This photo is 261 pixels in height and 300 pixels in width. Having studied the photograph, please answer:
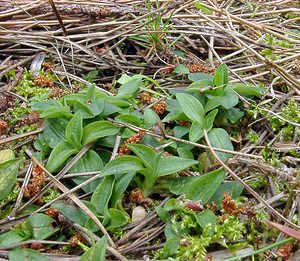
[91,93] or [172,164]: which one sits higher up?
[91,93]

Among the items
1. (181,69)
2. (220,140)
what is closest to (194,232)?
(220,140)

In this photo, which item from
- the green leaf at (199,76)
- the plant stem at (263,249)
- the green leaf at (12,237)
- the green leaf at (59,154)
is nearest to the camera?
the plant stem at (263,249)

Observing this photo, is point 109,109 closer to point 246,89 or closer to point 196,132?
point 196,132

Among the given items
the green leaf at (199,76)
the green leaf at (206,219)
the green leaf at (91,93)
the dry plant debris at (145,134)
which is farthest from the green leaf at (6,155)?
the green leaf at (199,76)

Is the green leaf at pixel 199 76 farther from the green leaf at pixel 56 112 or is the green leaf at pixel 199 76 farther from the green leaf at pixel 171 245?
the green leaf at pixel 171 245

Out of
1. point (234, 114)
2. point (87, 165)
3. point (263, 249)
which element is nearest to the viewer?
point (263, 249)

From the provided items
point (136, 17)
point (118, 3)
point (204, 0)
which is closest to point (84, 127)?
point (136, 17)

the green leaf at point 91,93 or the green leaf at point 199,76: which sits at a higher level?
the green leaf at point 91,93
